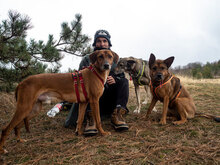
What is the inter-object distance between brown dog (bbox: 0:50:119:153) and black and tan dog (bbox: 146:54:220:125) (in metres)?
1.18

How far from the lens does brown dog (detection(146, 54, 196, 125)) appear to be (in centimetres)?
363

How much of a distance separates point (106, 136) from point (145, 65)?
364 centimetres

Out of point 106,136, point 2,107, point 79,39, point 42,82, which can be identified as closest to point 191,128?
point 106,136

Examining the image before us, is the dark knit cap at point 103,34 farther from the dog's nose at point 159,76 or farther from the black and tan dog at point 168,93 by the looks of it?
the dog's nose at point 159,76

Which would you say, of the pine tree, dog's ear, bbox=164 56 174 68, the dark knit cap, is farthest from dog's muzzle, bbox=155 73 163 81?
the pine tree

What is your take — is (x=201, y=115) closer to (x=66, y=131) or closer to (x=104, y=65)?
(x=104, y=65)

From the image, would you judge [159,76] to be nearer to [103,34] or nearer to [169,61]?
[169,61]

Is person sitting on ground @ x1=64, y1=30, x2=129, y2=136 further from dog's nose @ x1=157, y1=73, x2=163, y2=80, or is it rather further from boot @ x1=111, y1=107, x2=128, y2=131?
dog's nose @ x1=157, y1=73, x2=163, y2=80

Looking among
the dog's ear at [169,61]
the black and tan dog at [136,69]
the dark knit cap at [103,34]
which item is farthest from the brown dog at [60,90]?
the black and tan dog at [136,69]

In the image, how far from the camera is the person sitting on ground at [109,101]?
3.23m

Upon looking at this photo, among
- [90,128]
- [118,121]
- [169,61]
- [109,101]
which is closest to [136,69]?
[169,61]

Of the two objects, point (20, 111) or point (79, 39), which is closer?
point (20, 111)

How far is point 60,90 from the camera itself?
2.80 metres

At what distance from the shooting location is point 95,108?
2.97 m
